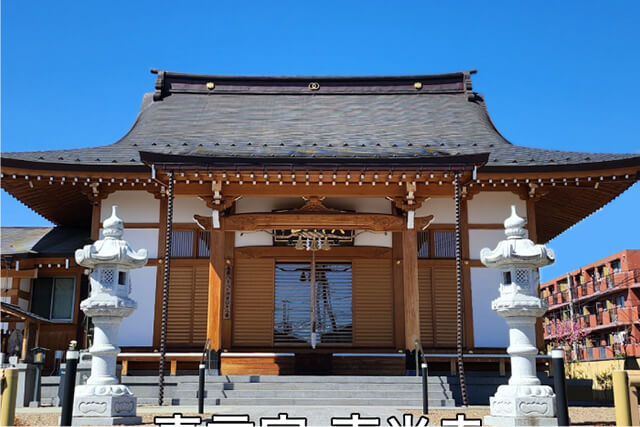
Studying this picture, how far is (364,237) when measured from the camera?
46.4ft

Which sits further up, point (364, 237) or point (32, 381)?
point (364, 237)

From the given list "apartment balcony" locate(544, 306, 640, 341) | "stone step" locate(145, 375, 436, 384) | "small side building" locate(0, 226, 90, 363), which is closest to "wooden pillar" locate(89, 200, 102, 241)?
"small side building" locate(0, 226, 90, 363)

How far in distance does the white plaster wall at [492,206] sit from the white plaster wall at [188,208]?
5.92 metres

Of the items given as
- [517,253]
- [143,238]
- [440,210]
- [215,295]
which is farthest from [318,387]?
[143,238]

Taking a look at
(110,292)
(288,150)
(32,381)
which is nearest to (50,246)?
(32,381)

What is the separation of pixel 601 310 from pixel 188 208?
39.1m

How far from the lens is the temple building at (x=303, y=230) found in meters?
12.2

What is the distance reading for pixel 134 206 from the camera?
1395cm

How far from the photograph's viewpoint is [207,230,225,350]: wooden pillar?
12.1 meters

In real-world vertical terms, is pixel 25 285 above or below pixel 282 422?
above

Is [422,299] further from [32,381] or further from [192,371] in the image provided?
[32,381]

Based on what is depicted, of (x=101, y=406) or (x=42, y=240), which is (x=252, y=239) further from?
(x=101, y=406)

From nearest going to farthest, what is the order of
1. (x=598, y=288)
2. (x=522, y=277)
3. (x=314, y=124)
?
(x=522, y=277)
(x=314, y=124)
(x=598, y=288)

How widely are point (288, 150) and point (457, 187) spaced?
11.3ft
